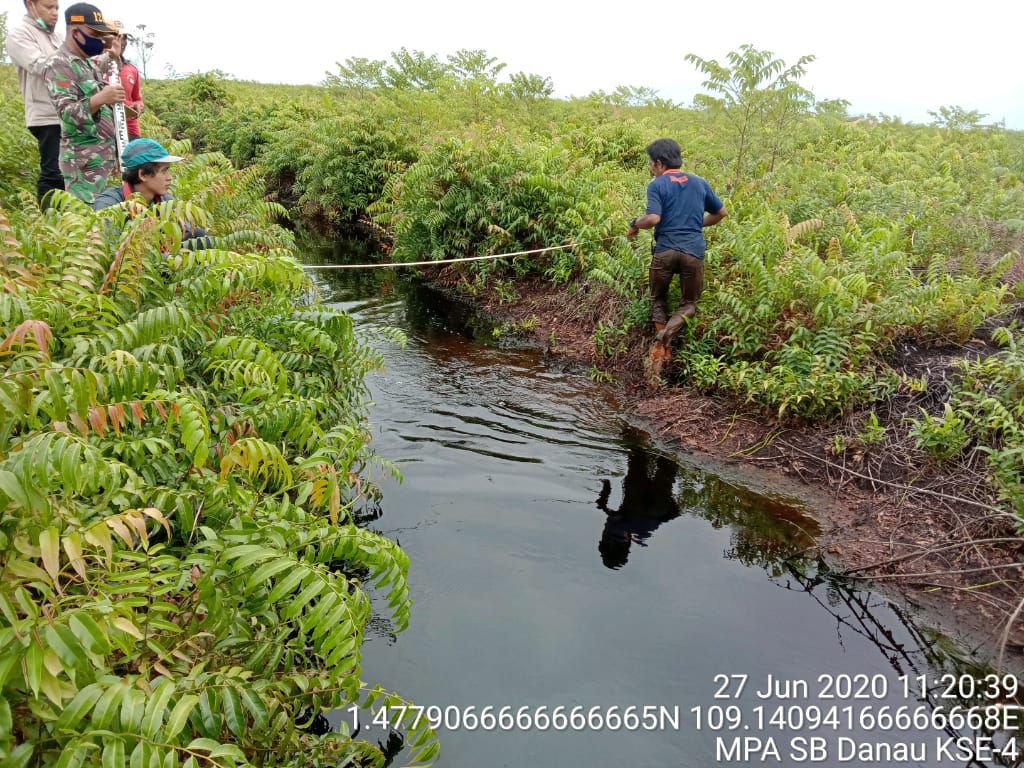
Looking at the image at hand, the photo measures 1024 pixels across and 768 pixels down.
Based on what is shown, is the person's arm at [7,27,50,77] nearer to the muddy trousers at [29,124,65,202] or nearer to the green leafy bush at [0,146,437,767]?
the muddy trousers at [29,124,65,202]

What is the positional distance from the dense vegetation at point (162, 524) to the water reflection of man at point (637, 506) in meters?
1.81

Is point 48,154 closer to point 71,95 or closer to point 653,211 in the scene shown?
point 71,95

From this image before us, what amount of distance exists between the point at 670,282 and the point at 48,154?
6.47 meters

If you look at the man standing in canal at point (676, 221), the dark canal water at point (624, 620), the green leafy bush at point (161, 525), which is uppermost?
the man standing in canal at point (676, 221)

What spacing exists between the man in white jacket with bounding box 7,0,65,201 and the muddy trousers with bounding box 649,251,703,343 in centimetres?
608

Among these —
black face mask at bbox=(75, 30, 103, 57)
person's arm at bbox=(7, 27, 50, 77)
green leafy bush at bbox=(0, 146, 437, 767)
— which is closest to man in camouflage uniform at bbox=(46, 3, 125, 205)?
black face mask at bbox=(75, 30, 103, 57)

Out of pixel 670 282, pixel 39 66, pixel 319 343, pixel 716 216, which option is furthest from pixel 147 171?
pixel 716 216

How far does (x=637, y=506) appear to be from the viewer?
552 centimetres

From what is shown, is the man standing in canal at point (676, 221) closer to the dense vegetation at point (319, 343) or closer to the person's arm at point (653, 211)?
the person's arm at point (653, 211)

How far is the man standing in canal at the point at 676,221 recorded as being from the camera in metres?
6.98

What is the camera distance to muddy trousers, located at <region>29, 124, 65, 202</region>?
6.46m

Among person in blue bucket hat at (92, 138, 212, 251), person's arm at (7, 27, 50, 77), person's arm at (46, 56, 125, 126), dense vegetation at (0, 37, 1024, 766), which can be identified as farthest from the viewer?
person's arm at (7, 27, 50, 77)

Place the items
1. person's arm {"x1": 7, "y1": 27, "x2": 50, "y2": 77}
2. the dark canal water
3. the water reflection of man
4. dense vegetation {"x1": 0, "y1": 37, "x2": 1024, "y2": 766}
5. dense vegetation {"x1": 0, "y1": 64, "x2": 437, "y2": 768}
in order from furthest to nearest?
person's arm {"x1": 7, "y1": 27, "x2": 50, "y2": 77} → the water reflection of man → the dark canal water → dense vegetation {"x1": 0, "y1": 37, "x2": 1024, "y2": 766} → dense vegetation {"x1": 0, "y1": 64, "x2": 437, "y2": 768}

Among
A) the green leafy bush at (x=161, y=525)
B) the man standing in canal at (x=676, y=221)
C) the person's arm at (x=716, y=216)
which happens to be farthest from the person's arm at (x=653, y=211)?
the green leafy bush at (x=161, y=525)
